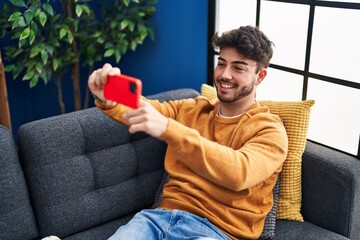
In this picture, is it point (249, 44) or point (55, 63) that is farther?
point (55, 63)

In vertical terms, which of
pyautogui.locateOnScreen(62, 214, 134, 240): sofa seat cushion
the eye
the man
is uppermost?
the eye

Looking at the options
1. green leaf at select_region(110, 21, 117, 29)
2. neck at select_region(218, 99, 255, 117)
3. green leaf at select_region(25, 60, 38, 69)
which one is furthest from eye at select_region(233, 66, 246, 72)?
green leaf at select_region(25, 60, 38, 69)

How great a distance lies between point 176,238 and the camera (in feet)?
4.86

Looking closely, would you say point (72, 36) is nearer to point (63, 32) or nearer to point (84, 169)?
point (63, 32)

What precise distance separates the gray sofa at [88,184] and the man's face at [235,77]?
15.7 inches

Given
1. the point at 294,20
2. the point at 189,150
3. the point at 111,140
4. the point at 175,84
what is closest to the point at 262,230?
the point at 189,150

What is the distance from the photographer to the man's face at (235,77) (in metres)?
1.59

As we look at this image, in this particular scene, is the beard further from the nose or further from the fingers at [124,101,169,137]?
the fingers at [124,101,169,137]

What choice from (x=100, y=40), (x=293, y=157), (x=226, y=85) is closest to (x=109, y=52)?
(x=100, y=40)

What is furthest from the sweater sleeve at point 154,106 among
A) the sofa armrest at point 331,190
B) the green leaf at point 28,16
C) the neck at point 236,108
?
the green leaf at point 28,16

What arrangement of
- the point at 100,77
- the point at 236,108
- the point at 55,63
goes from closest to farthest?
the point at 100,77 < the point at 236,108 < the point at 55,63

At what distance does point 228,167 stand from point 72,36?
1.36 meters

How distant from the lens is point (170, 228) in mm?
1528

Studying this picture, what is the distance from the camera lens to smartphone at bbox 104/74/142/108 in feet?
3.57
